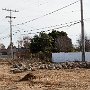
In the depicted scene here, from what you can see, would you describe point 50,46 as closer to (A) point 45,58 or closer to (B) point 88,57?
(A) point 45,58

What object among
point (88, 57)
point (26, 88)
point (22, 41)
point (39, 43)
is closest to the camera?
point (26, 88)

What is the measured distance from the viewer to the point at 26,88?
20234mm

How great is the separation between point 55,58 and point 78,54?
5.27m

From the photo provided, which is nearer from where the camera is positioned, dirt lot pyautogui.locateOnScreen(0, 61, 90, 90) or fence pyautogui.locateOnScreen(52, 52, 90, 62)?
dirt lot pyautogui.locateOnScreen(0, 61, 90, 90)

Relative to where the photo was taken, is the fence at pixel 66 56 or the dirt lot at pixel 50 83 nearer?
the dirt lot at pixel 50 83

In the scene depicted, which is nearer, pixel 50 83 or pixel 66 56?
pixel 50 83

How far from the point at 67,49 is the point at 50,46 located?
4.86 m

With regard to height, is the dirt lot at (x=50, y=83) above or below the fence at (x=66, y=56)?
below

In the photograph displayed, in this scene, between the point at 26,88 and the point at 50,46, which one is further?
the point at 50,46

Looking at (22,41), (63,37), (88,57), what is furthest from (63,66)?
(22,41)

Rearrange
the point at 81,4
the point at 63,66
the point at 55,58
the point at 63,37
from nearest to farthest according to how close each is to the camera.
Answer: the point at 63,66
the point at 81,4
the point at 55,58
the point at 63,37

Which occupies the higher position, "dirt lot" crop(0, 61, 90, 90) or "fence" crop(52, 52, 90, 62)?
"fence" crop(52, 52, 90, 62)

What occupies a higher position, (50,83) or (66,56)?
(66,56)

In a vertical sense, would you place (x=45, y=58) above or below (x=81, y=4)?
below
